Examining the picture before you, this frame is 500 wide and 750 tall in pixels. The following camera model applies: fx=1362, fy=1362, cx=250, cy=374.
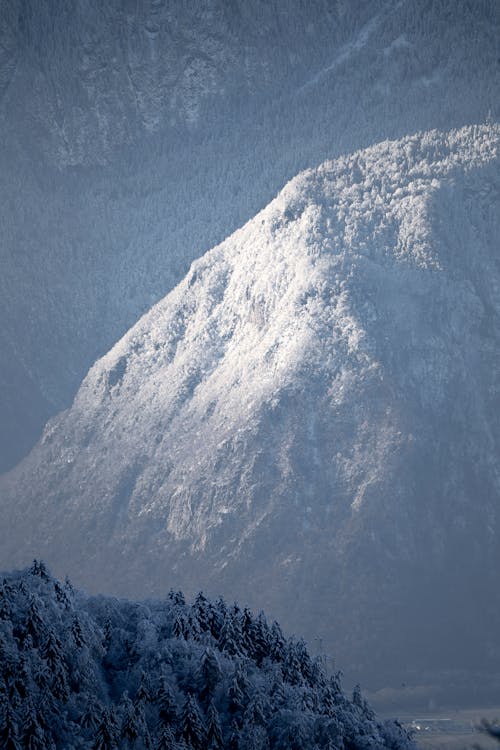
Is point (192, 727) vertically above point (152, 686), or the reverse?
point (152, 686)

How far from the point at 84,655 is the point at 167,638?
1438 cm

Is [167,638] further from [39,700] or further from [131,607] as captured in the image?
[39,700]

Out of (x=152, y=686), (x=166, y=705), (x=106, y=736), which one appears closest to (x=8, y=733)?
(x=106, y=736)

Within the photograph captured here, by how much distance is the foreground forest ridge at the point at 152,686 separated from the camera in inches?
4252

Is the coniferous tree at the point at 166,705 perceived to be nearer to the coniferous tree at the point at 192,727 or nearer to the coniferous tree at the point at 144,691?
the coniferous tree at the point at 144,691

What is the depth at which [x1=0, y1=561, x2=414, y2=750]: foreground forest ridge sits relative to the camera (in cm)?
10800

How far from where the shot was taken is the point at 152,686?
386ft

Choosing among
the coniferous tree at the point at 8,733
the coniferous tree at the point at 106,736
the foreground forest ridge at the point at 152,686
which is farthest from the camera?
the foreground forest ridge at the point at 152,686

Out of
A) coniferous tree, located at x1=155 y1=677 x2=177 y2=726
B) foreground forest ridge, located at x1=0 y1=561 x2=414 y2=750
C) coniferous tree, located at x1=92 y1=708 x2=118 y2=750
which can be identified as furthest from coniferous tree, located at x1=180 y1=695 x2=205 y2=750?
coniferous tree, located at x1=92 y1=708 x2=118 y2=750

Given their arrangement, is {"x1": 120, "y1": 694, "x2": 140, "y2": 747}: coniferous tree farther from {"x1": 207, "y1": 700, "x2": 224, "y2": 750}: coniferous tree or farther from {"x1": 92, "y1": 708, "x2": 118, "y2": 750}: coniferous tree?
{"x1": 207, "y1": 700, "x2": 224, "y2": 750}: coniferous tree

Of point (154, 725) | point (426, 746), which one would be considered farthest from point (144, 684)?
point (426, 746)

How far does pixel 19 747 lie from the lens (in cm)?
9925

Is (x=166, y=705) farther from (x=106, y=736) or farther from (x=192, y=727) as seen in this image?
(x=106, y=736)

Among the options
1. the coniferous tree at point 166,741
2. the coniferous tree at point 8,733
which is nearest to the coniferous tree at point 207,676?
the coniferous tree at point 166,741
